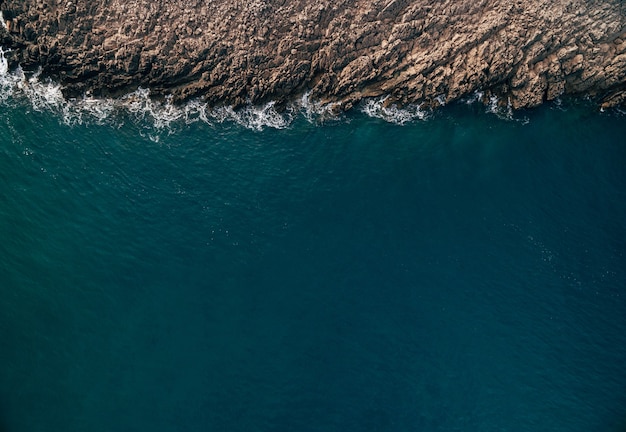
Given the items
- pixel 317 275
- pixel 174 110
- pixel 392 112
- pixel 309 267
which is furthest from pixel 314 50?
pixel 317 275

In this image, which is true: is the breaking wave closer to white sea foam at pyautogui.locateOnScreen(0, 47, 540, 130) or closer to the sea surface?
white sea foam at pyautogui.locateOnScreen(0, 47, 540, 130)

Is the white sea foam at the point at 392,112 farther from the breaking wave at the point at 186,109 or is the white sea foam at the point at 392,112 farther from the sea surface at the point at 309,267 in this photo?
the sea surface at the point at 309,267

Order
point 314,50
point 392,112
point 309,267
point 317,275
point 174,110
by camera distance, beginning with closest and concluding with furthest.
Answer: point 317,275
point 309,267
point 174,110
point 314,50
point 392,112

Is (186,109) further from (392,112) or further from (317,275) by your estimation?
(317,275)

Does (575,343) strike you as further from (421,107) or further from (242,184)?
(242,184)

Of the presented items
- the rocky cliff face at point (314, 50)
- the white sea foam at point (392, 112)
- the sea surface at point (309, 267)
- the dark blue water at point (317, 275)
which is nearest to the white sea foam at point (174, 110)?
the white sea foam at point (392, 112)

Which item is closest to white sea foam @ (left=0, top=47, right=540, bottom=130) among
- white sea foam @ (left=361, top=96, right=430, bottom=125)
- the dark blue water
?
white sea foam @ (left=361, top=96, right=430, bottom=125)
